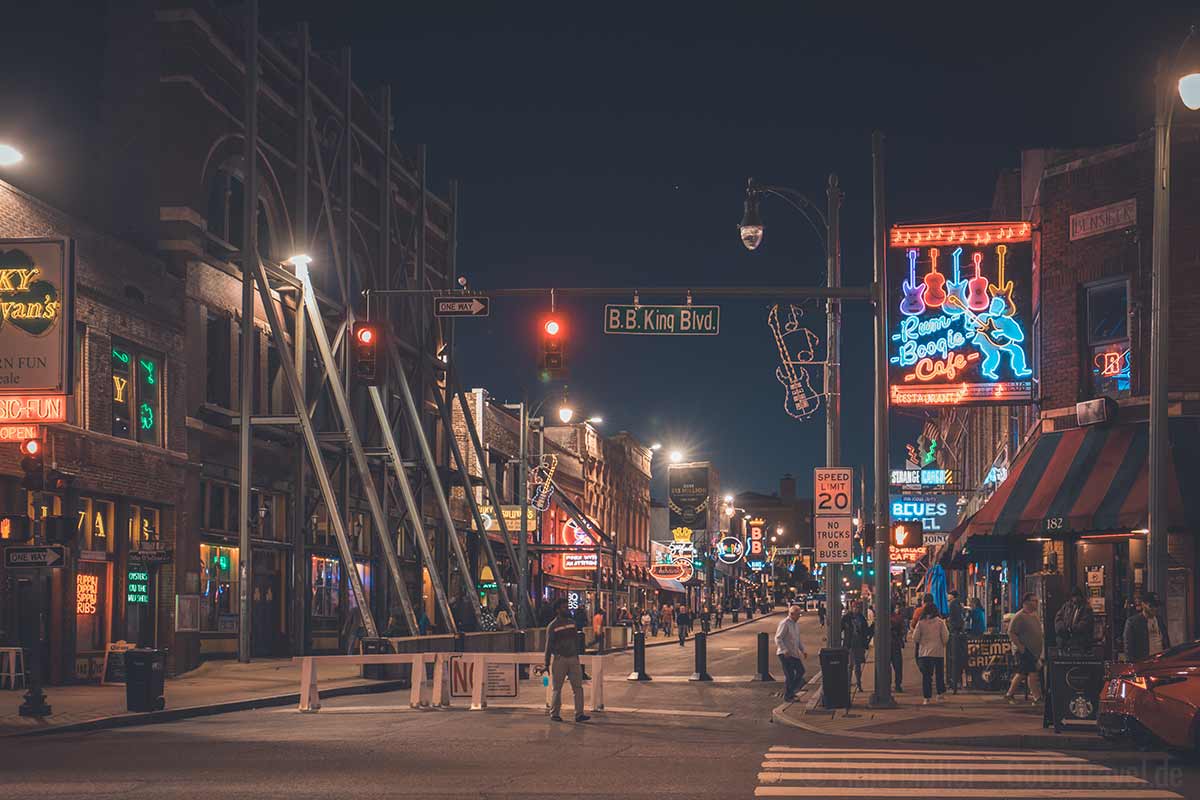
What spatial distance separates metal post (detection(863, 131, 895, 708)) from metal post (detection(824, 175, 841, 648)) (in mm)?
1978

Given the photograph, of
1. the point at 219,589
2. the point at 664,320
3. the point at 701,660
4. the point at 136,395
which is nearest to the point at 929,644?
the point at 664,320

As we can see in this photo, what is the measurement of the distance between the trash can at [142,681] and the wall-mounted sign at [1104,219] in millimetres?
17802

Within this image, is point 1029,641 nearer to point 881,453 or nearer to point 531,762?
point 881,453

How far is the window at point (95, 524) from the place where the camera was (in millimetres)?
28750

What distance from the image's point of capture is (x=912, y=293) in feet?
91.5

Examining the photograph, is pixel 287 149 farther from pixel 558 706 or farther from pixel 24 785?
pixel 24 785

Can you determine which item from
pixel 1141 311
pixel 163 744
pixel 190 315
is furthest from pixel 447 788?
pixel 190 315

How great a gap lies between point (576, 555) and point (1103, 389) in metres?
36.6

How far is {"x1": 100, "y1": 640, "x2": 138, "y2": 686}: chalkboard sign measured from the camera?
28422mm

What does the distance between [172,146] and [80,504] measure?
31.2ft

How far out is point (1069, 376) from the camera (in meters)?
26.6

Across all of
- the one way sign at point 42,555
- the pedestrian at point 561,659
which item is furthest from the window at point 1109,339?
the one way sign at point 42,555

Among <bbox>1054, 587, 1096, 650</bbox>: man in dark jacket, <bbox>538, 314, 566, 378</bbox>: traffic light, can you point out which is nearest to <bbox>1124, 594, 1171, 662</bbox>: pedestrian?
<bbox>1054, 587, 1096, 650</bbox>: man in dark jacket

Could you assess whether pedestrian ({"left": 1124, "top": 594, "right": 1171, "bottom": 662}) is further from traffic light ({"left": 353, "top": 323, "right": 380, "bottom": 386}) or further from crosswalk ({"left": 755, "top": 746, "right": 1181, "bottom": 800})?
traffic light ({"left": 353, "top": 323, "right": 380, "bottom": 386})
